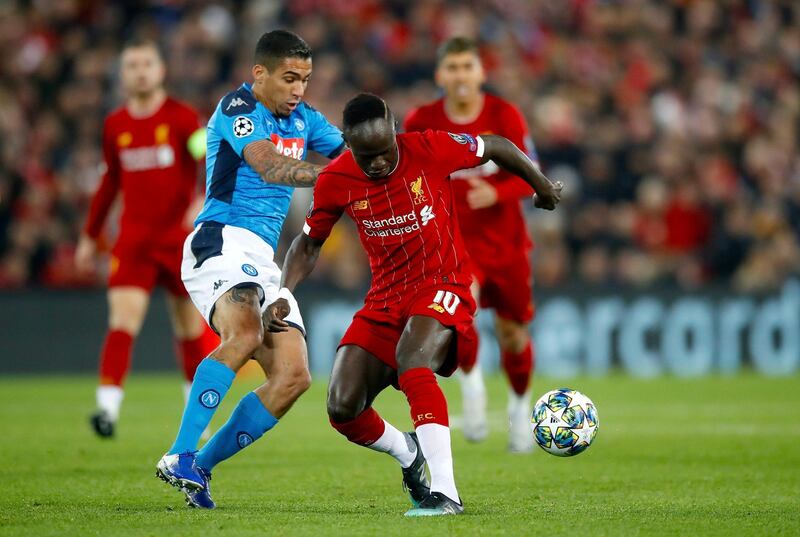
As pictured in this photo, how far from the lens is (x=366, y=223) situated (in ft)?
20.3

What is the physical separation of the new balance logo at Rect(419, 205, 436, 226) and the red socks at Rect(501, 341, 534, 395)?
11.1 ft

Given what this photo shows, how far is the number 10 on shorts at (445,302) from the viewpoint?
611 centimetres

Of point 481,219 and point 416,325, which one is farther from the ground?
point 481,219

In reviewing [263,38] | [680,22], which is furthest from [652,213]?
[263,38]

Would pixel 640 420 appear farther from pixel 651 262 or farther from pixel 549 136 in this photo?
pixel 549 136

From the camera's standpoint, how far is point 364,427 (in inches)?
246

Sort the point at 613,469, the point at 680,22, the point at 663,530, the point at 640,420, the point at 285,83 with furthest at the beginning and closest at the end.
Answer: the point at 680,22, the point at 640,420, the point at 613,469, the point at 285,83, the point at 663,530

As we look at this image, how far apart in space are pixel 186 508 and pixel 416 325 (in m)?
1.41

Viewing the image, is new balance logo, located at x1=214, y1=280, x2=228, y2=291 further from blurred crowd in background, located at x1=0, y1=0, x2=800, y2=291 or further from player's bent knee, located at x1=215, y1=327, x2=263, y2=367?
blurred crowd in background, located at x1=0, y1=0, x2=800, y2=291

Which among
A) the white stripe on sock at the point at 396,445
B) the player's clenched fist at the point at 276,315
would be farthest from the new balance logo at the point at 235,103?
the white stripe on sock at the point at 396,445

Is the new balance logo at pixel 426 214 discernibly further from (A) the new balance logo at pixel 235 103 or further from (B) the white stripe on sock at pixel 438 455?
(A) the new balance logo at pixel 235 103

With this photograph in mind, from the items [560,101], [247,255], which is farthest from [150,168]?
[560,101]

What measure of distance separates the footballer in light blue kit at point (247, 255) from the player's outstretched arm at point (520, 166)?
87 cm

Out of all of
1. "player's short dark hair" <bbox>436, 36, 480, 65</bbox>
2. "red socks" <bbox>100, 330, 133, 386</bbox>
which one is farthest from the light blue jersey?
"red socks" <bbox>100, 330, 133, 386</bbox>
